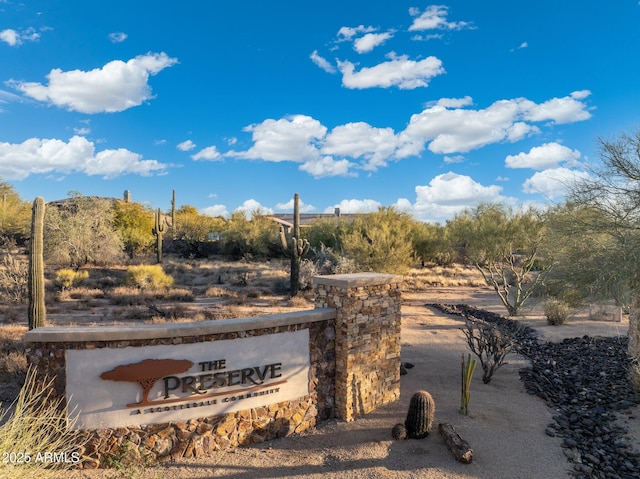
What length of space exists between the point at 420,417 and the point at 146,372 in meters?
4.79

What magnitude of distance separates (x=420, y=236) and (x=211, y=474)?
28.5 m

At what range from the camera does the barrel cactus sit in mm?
7887

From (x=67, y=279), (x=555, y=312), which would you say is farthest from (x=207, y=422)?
(x=67, y=279)

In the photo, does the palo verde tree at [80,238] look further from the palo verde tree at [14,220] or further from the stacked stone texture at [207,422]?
the stacked stone texture at [207,422]

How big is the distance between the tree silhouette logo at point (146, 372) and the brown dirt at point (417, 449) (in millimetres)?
1192

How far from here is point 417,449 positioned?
24.9ft

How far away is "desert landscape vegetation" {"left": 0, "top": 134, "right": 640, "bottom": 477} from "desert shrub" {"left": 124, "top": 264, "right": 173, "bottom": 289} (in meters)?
0.10

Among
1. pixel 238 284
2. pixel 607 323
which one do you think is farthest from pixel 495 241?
pixel 238 284

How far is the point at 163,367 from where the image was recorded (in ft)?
22.8

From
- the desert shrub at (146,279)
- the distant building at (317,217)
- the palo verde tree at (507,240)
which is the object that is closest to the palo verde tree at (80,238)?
the desert shrub at (146,279)

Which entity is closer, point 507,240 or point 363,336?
point 363,336

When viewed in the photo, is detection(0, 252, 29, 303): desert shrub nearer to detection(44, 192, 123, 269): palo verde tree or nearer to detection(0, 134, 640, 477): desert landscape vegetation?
detection(0, 134, 640, 477): desert landscape vegetation

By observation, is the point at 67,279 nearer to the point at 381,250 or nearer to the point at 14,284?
the point at 14,284

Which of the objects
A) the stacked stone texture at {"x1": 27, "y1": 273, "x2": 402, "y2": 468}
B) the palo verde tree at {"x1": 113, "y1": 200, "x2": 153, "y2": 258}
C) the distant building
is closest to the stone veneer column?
the stacked stone texture at {"x1": 27, "y1": 273, "x2": 402, "y2": 468}
